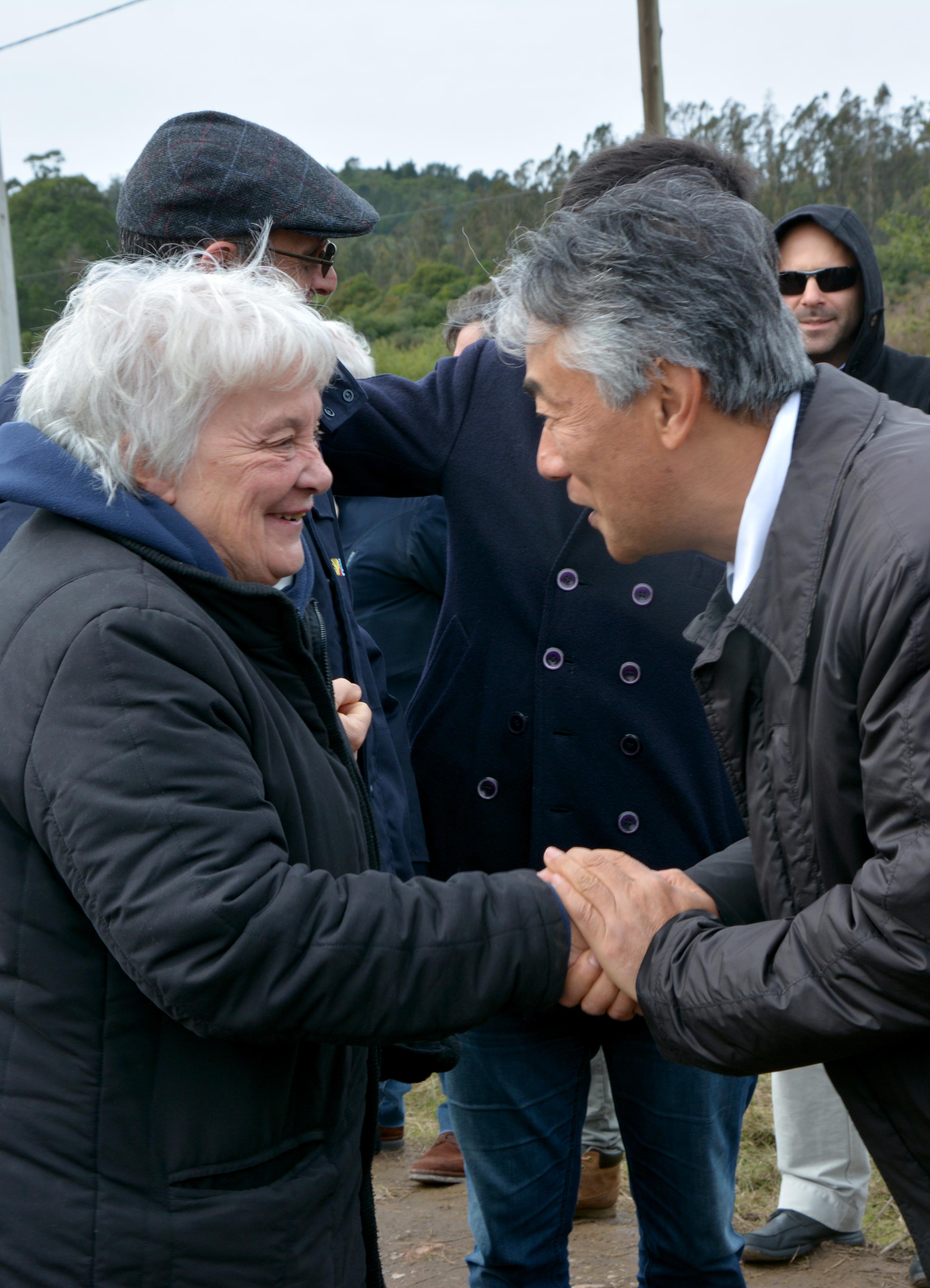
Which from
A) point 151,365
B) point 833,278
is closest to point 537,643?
point 151,365

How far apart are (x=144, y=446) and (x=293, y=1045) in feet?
2.70

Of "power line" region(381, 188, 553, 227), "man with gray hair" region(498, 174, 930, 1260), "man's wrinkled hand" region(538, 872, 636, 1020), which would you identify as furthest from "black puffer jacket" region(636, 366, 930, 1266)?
"power line" region(381, 188, 553, 227)

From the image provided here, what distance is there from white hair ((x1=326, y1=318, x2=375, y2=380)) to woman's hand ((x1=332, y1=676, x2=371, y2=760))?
1.98ft

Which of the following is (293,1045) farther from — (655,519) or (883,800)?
(655,519)

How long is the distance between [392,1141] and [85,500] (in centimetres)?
331

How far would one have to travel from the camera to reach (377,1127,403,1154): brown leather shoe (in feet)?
13.9

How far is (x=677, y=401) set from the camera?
182cm

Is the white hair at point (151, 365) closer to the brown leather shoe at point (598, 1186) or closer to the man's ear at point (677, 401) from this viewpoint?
the man's ear at point (677, 401)

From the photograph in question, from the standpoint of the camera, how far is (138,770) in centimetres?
140

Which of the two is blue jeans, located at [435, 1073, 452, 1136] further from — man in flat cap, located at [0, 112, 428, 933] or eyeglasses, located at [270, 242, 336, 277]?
eyeglasses, located at [270, 242, 336, 277]

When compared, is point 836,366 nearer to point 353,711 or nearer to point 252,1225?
point 353,711

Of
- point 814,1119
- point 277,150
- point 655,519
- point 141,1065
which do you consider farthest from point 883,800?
point 814,1119

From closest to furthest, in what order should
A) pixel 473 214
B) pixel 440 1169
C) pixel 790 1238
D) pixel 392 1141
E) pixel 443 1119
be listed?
pixel 790 1238 < pixel 440 1169 < pixel 443 1119 < pixel 392 1141 < pixel 473 214

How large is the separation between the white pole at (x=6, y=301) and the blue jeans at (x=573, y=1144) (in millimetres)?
7137
